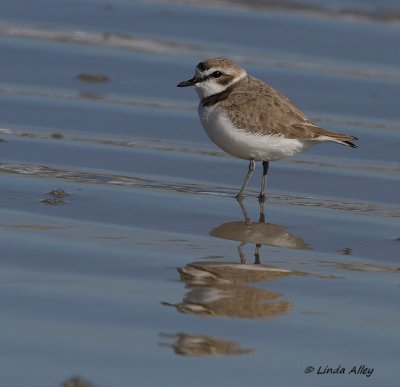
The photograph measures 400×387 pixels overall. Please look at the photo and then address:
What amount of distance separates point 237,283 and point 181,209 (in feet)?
4.73

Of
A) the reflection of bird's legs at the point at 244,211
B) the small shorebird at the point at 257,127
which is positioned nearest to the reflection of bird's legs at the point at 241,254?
the reflection of bird's legs at the point at 244,211

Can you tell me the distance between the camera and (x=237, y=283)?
5.54m

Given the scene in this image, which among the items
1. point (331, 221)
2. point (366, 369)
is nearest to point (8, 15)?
point (331, 221)

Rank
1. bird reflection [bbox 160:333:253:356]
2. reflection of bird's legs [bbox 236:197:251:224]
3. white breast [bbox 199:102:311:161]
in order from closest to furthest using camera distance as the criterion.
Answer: bird reflection [bbox 160:333:253:356] → reflection of bird's legs [bbox 236:197:251:224] → white breast [bbox 199:102:311:161]

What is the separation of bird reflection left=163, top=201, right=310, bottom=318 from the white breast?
96cm

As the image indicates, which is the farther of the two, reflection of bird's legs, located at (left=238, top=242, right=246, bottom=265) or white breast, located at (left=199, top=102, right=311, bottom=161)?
white breast, located at (left=199, top=102, right=311, bottom=161)

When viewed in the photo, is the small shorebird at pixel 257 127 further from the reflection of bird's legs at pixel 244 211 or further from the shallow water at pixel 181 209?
the shallow water at pixel 181 209

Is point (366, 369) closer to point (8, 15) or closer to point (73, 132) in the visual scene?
point (73, 132)

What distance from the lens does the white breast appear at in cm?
737

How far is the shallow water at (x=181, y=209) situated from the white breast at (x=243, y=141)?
0.30 meters

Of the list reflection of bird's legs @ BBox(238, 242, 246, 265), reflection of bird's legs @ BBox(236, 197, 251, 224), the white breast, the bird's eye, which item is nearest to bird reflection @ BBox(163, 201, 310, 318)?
reflection of bird's legs @ BBox(238, 242, 246, 265)

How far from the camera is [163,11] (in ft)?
40.1

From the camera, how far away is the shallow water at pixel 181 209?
470 centimetres

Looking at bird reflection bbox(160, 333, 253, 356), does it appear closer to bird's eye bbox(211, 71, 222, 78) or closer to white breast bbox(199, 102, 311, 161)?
white breast bbox(199, 102, 311, 161)
